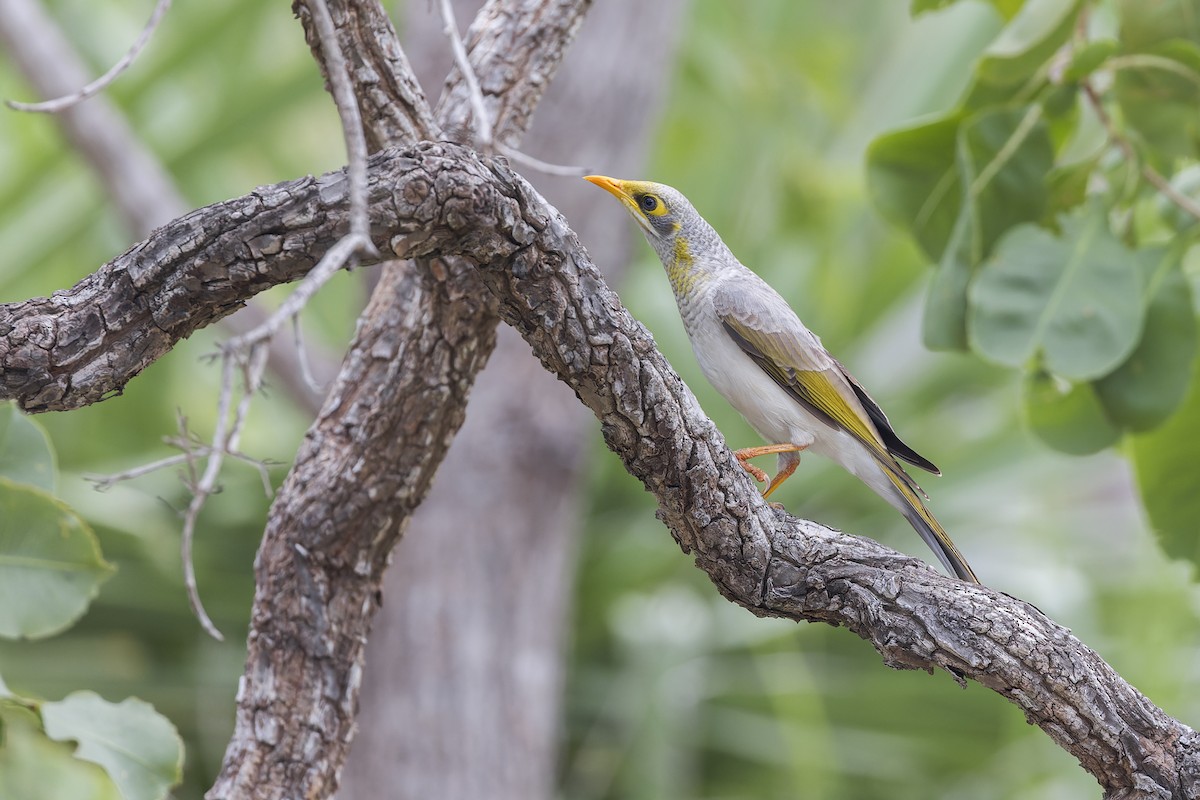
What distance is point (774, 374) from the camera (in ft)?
8.59

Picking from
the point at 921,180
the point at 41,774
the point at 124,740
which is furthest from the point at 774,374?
the point at 41,774

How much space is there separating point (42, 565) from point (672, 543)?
4037 millimetres

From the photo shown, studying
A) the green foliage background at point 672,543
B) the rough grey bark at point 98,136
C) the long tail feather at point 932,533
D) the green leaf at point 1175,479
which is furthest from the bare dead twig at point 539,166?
the green foliage background at point 672,543

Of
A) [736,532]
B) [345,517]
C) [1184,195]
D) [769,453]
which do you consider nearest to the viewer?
[736,532]

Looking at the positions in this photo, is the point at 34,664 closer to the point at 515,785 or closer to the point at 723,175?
the point at 515,785

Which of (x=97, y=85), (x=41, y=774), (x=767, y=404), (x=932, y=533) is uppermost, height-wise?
(x=767, y=404)

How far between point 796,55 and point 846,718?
3760 mm

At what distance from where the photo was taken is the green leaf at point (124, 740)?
2.04 meters

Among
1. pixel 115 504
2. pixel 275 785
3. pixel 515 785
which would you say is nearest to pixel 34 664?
pixel 115 504

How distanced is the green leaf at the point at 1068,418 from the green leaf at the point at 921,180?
443mm

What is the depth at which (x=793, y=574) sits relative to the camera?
80.7 inches

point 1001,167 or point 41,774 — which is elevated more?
point 1001,167

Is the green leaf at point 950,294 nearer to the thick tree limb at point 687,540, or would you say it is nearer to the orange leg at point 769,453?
the orange leg at point 769,453

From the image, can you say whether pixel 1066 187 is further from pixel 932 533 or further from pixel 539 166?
pixel 539 166
